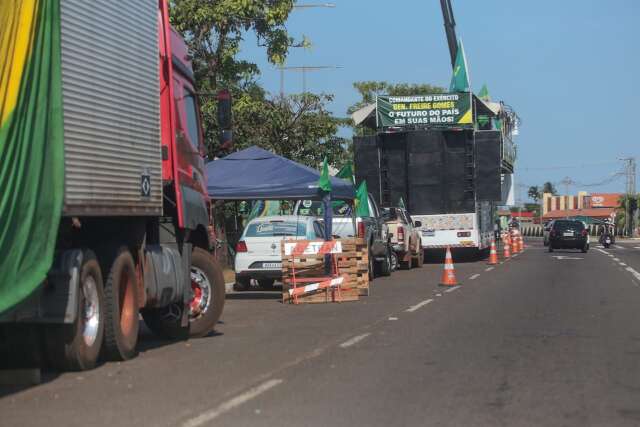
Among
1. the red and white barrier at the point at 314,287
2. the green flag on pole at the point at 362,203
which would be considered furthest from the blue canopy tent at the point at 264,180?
the green flag on pole at the point at 362,203

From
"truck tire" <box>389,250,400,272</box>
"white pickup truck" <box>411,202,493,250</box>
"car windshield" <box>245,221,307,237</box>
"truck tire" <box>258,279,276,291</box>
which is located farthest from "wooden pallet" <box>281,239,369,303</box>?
"white pickup truck" <box>411,202,493,250</box>

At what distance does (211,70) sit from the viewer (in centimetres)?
2631

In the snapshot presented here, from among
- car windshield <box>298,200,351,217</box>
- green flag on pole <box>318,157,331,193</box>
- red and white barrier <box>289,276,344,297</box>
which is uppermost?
green flag on pole <box>318,157,331,193</box>

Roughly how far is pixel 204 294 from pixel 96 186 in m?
3.92

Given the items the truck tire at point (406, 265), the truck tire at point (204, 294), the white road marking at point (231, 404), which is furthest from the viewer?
the truck tire at point (406, 265)

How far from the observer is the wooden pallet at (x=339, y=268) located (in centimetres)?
1898

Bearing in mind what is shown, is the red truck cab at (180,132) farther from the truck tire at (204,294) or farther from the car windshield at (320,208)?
the car windshield at (320,208)

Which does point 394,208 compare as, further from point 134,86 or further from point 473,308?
point 134,86

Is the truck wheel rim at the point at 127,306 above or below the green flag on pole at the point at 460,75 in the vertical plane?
below

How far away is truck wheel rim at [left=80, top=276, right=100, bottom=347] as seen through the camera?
32.2 ft

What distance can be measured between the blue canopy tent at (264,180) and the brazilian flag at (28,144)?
33.9 ft

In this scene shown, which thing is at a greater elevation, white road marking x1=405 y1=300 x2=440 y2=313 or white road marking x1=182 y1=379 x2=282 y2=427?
white road marking x1=405 y1=300 x2=440 y2=313

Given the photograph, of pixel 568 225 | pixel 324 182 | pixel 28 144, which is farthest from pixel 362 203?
pixel 568 225

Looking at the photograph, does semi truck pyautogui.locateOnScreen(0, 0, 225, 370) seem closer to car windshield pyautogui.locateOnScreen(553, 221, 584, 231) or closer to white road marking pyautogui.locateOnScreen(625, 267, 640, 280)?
white road marking pyautogui.locateOnScreen(625, 267, 640, 280)
